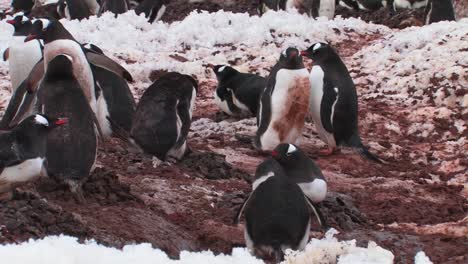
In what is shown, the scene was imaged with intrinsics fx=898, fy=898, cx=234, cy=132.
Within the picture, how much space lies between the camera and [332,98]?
28.1 feet

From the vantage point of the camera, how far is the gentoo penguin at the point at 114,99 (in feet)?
26.0

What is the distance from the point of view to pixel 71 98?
6043mm

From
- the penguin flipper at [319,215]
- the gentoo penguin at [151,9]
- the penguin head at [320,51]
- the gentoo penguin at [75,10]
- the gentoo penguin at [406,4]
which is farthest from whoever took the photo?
the gentoo penguin at [75,10]

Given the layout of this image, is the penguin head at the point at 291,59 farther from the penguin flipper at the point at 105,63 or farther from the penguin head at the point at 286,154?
the penguin head at the point at 286,154

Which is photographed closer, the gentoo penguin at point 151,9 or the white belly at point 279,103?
the white belly at point 279,103

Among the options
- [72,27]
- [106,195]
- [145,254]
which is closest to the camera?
[145,254]

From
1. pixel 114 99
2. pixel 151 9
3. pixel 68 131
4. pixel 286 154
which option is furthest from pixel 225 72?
pixel 151 9

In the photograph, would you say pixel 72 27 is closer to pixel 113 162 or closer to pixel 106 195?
pixel 113 162

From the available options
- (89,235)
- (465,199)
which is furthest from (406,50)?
(89,235)

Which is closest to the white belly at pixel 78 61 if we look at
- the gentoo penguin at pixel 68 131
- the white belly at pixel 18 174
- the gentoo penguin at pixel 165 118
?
the gentoo penguin at pixel 165 118

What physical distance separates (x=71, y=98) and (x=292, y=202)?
178 centimetres

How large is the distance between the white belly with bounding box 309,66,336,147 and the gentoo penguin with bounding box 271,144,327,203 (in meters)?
2.33

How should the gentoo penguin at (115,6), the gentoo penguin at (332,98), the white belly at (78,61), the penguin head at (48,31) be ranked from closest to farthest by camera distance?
the white belly at (78,61) → the penguin head at (48,31) → the gentoo penguin at (332,98) → the gentoo penguin at (115,6)

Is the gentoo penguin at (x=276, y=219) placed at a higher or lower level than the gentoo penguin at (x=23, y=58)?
lower
